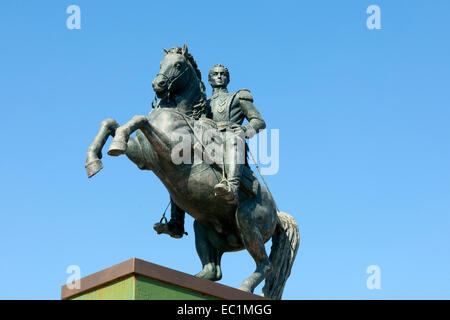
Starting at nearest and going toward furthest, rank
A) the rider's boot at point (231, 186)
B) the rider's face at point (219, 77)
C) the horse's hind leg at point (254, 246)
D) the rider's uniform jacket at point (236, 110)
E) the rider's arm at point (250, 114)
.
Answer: the rider's boot at point (231, 186)
the horse's hind leg at point (254, 246)
the rider's arm at point (250, 114)
the rider's uniform jacket at point (236, 110)
the rider's face at point (219, 77)

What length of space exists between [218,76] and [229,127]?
964mm

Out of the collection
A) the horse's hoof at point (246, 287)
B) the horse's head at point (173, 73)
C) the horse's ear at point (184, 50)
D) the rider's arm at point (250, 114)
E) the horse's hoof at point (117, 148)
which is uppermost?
the horse's ear at point (184, 50)

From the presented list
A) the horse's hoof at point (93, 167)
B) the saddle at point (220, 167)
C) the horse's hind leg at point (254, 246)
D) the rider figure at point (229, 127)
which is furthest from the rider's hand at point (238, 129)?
the horse's hoof at point (93, 167)

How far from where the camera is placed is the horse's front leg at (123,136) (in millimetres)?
9320

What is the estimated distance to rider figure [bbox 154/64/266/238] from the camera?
10.0 m

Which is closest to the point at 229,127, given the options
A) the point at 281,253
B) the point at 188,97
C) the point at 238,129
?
the point at 238,129

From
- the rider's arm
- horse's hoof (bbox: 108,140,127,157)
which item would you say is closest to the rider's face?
the rider's arm

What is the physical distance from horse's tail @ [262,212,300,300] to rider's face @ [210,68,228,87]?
1959mm

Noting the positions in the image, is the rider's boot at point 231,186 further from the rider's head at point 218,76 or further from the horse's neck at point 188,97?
the rider's head at point 218,76

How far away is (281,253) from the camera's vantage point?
11.3 metres

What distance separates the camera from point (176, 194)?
10148 mm
